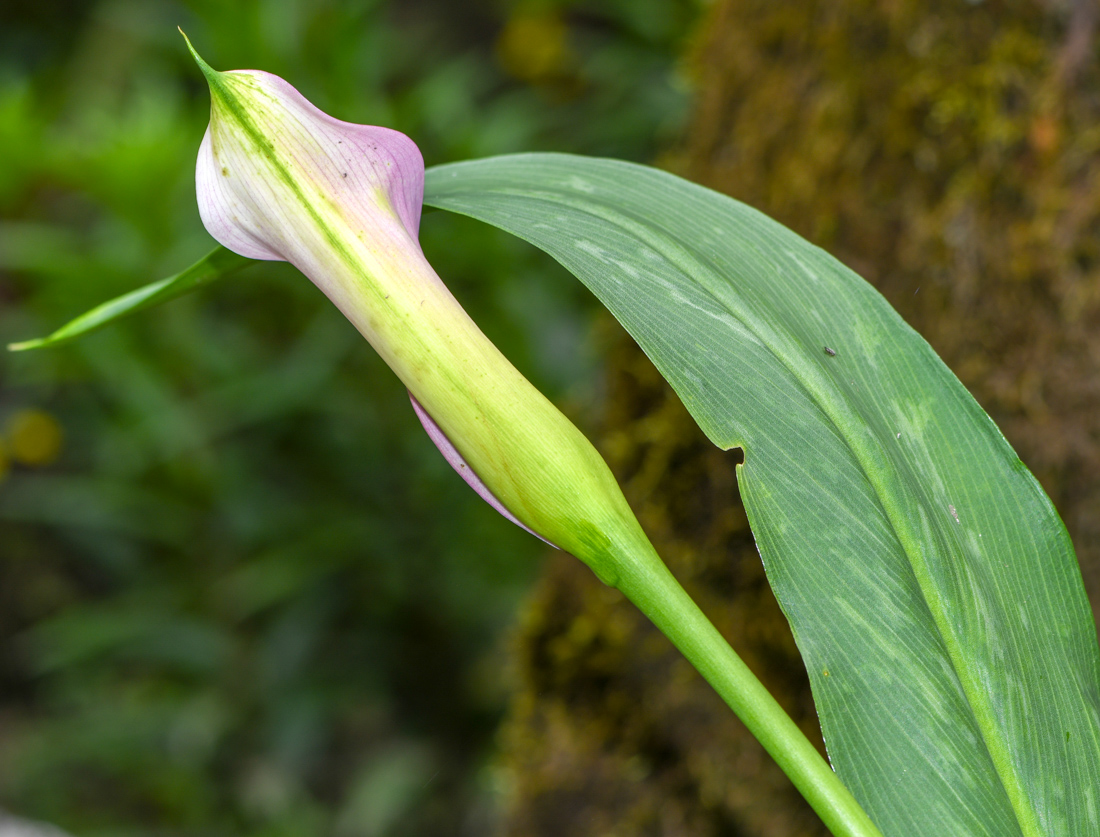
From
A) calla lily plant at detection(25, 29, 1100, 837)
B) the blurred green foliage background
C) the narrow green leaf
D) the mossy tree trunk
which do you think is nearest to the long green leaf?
calla lily plant at detection(25, 29, 1100, 837)

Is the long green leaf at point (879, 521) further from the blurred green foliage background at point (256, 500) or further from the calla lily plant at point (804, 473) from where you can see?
the blurred green foliage background at point (256, 500)

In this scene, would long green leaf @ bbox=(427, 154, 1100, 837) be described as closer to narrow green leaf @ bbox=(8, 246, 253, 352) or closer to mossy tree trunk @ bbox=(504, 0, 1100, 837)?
narrow green leaf @ bbox=(8, 246, 253, 352)

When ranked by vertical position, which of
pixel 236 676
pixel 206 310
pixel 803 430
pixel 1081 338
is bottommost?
pixel 236 676

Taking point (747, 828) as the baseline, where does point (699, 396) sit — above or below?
above

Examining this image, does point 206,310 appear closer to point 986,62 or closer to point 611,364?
point 611,364

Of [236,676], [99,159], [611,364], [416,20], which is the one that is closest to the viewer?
[611,364]

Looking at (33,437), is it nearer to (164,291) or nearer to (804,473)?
(164,291)

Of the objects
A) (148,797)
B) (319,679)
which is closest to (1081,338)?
(319,679)

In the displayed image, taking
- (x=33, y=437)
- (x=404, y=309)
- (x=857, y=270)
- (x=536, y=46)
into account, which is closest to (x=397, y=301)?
(x=404, y=309)
